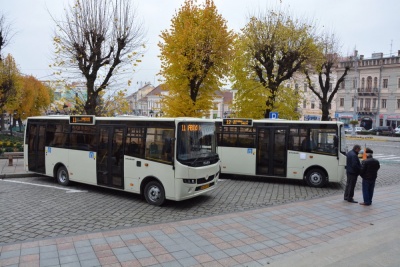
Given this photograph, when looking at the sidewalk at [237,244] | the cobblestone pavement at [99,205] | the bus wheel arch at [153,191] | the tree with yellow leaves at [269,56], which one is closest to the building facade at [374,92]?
the tree with yellow leaves at [269,56]

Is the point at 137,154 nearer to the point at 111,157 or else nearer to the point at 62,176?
the point at 111,157

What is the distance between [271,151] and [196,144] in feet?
17.2

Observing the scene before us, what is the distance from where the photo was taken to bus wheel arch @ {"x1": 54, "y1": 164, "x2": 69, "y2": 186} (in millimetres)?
12523

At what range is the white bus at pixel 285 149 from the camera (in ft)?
42.3

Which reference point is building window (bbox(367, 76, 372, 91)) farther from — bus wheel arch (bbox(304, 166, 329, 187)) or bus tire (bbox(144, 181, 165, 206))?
bus tire (bbox(144, 181, 165, 206))

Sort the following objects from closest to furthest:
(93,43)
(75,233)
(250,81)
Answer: (75,233) < (93,43) < (250,81)

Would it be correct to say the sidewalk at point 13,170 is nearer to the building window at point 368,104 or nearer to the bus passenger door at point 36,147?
the bus passenger door at point 36,147

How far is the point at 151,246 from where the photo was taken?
21.4 ft

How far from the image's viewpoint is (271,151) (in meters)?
14.0

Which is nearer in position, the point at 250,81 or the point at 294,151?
the point at 294,151

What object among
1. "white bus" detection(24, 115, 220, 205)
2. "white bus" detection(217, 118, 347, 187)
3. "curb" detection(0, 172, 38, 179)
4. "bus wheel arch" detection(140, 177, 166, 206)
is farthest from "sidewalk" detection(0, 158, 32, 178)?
"white bus" detection(217, 118, 347, 187)

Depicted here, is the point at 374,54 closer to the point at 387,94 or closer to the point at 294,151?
the point at 387,94

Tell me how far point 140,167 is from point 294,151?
22.2 feet

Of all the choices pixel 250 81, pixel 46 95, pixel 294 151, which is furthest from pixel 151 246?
pixel 46 95
